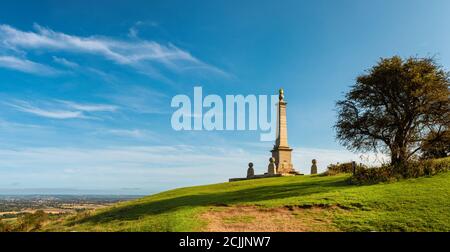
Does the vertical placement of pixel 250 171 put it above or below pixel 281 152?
below

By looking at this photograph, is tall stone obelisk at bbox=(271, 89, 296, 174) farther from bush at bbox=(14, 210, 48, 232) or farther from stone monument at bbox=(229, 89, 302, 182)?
bush at bbox=(14, 210, 48, 232)

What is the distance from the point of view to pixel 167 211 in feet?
65.6

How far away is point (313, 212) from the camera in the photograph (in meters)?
17.4

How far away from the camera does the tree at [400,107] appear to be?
25.9 meters

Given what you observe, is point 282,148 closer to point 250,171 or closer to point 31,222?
point 250,171

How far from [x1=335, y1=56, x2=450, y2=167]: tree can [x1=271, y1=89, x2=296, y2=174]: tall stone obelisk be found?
45.2 ft

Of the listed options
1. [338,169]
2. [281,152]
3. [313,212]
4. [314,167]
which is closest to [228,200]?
[313,212]

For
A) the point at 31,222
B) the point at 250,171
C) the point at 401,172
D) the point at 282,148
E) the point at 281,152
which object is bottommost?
the point at 31,222

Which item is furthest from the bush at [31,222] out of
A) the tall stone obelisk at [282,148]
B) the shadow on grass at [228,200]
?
the tall stone obelisk at [282,148]

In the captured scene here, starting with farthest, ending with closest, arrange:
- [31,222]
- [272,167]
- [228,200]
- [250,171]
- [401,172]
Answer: [250,171]
[272,167]
[31,222]
[401,172]
[228,200]

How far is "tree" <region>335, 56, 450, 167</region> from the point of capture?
2589 cm

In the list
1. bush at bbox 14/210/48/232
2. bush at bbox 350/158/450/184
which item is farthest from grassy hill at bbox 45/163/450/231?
bush at bbox 14/210/48/232

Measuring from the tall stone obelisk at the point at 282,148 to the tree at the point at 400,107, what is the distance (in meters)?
13.8

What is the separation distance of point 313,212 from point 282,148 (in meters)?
24.7
